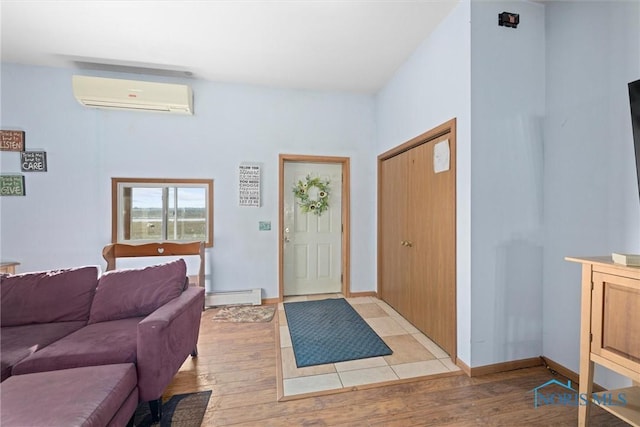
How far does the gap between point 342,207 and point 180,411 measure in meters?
2.87

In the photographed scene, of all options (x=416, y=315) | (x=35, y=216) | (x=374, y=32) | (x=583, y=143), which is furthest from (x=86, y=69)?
(x=583, y=143)

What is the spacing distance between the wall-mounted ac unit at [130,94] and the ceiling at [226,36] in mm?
240

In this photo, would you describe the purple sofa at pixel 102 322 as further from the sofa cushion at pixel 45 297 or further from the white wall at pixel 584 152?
the white wall at pixel 584 152

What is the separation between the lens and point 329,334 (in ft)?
8.86

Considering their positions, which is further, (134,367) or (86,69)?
(86,69)

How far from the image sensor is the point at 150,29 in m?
2.48

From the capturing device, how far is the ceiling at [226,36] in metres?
2.21

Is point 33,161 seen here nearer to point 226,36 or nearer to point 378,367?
point 226,36

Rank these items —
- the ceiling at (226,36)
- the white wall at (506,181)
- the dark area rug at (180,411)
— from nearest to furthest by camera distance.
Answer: the dark area rug at (180,411), the white wall at (506,181), the ceiling at (226,36)

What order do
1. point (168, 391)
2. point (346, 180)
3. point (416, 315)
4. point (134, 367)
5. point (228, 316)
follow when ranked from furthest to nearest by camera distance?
point (346, 180), point (228, 316), point (416, 315), point (168, 391), point (134, 367)

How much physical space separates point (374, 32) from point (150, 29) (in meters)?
2.06

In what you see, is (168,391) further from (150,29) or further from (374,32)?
(374,32)

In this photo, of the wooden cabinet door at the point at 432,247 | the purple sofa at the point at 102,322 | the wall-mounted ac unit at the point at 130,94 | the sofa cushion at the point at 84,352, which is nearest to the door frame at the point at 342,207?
the wooden cabinet door at the point at 432,247

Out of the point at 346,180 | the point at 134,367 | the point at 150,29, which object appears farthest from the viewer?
the point at 346,180
